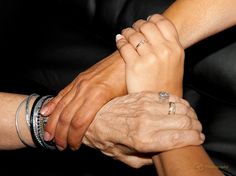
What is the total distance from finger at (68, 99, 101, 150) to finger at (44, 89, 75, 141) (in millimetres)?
51

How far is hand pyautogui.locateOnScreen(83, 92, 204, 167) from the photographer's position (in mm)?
984

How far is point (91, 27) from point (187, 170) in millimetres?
948

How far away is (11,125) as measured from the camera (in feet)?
3.82

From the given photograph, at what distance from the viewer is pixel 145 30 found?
1.14 m

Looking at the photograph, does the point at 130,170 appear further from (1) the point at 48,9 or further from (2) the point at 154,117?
(1) the point at 48,9

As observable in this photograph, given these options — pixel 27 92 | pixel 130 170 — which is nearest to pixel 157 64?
pixel 130 170

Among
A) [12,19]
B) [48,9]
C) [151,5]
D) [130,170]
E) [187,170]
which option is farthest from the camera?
[48,9]

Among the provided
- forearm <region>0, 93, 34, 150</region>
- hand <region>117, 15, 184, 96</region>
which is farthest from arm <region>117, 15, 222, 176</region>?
forearm <region>0, 93, 34, 150</region>

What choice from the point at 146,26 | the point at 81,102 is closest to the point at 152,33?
the point at 146,26

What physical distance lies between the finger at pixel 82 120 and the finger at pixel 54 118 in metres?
0.05

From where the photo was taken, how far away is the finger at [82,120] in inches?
41.8

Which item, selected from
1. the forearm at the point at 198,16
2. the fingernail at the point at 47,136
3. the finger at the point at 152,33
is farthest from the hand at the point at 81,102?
the forearm at the point at 198,16

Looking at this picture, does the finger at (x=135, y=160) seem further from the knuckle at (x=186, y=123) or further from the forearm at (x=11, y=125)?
the forearm at (x=11, y=125)

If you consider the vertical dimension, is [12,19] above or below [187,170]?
above
